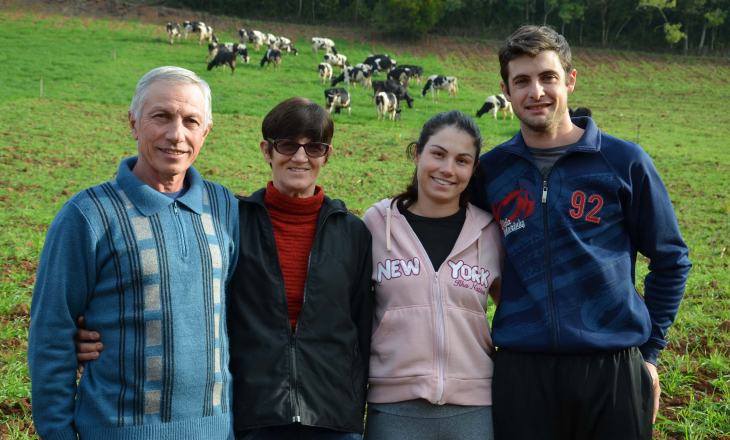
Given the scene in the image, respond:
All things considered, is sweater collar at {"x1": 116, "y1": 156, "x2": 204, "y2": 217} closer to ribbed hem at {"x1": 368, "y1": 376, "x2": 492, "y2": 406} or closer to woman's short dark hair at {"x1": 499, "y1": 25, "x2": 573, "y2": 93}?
ribbed hem at {"x1": 368, "y1": 376, "x2": 492, "y2": 406}

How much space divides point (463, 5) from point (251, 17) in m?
18.7

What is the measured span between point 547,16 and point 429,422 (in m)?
57.2

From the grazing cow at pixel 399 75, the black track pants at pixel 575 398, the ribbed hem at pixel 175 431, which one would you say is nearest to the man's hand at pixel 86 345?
the ribbed hem at pixel 175 431

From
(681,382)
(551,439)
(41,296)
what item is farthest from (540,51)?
(681,382)

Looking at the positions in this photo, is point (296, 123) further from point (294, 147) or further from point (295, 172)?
point (295, 172)

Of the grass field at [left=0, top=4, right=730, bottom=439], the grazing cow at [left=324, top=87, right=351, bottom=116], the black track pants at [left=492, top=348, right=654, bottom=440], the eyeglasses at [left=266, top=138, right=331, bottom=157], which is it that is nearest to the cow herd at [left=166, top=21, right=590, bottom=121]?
the grazing cow at [left=324, top=87, right=351, bottom=116]

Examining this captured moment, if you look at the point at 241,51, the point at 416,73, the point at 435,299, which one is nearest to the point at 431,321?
the point at 435,299

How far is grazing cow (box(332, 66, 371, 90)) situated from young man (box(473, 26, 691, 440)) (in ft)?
74.7

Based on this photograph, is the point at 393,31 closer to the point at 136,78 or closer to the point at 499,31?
the point at 499,31

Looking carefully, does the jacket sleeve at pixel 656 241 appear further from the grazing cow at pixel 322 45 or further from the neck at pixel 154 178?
the grazing cow at pixel 322 45

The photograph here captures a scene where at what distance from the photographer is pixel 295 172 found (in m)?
2.56

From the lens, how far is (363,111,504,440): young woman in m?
2.47

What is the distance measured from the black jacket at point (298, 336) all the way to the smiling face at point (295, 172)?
12cm

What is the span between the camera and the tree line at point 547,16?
145 feet
